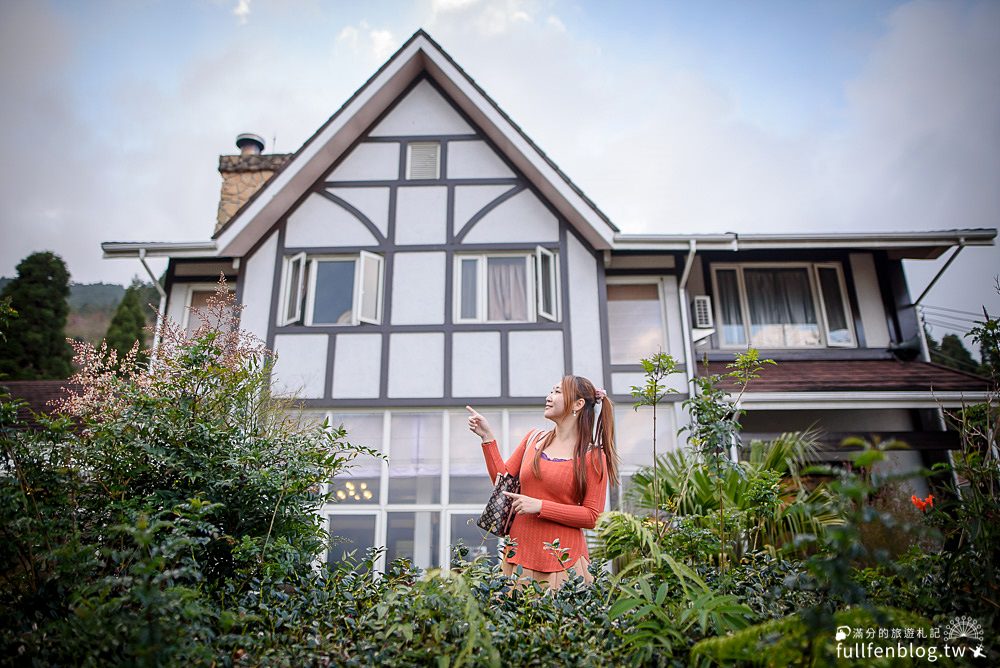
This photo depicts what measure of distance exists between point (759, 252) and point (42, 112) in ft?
61.9

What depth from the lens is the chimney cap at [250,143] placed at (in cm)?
1117

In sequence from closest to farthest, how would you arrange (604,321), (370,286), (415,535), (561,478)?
(561,478), (415,535), (604,321), (370,286)

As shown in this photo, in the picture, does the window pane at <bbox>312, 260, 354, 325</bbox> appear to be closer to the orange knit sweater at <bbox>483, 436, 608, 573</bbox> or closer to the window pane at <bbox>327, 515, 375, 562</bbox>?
the window pane at <bbox>327, 515, 375, 562</bbox>

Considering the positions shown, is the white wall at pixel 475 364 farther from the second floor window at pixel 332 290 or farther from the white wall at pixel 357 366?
the second floor window at pixel 332 290

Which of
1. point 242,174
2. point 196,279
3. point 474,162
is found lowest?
point 196,279

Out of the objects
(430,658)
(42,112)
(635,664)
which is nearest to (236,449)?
(430,658)

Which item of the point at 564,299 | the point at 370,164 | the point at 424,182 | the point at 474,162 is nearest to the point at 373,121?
the point at 370,164

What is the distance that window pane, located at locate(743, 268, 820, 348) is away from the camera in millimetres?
9688

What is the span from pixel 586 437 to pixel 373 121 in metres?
7.59

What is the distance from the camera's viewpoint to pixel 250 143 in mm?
11227

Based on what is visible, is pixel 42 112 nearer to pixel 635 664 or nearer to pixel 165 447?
pixel 165 447

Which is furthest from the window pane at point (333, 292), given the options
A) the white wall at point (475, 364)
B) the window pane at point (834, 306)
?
the window pane at point (834, 306)

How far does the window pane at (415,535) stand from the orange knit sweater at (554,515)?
4.68 m

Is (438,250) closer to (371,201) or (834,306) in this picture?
(371,201)
